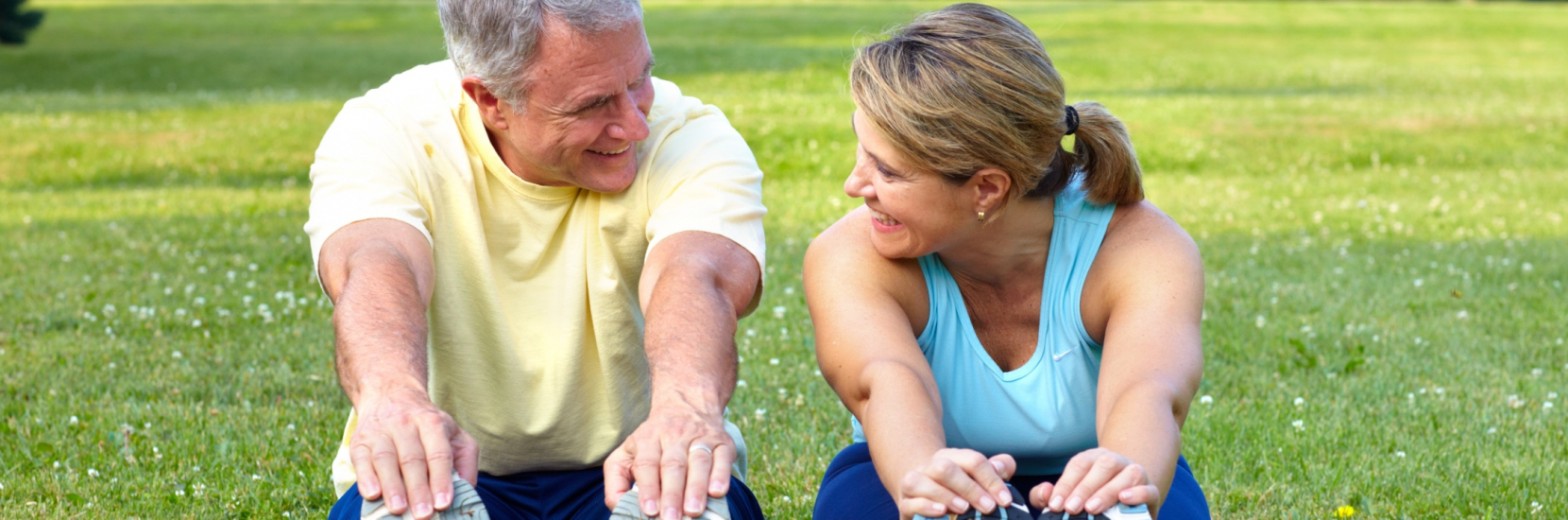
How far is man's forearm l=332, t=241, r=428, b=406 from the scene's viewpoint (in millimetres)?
2055

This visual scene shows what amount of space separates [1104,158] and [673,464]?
108cm

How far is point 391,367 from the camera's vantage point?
2061mm

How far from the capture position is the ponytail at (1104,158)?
2.46 meters

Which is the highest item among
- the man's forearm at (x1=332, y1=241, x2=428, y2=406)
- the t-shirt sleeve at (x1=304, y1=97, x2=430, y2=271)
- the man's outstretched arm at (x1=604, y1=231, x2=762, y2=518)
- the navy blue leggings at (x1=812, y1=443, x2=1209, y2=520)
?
the t-shirt sleeve at (x1=304, y1=97, x2=430, y2=271)

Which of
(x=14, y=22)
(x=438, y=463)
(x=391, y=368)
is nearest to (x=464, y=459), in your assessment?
(x=438, y=463)

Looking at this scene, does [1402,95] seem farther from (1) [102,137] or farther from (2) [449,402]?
(2) [449,402]

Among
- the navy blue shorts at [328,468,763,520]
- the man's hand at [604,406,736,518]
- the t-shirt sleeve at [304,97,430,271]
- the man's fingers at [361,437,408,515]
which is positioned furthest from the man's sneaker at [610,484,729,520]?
the t-shirt sleeve at [304,97,430,271]

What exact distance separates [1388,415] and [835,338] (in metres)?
2.73

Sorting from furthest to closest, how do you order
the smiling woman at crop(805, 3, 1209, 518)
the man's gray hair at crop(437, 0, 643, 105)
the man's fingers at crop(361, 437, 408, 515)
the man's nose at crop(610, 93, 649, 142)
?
the man's nose at crop(610, 93, 649, 142) < the man's gray hair at crop(437, 0, 643, 105) < the smiling woman at crop(805, 3, 1209, 518) < the man's fingers at crop(361, 437, 408, 515)

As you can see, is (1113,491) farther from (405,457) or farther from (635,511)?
(405,457)

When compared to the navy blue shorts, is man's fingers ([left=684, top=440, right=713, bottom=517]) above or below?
above

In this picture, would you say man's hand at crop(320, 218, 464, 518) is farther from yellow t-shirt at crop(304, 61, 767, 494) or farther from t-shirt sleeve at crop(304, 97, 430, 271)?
yellow t-shirt at crop(304, 61, 767, 494)

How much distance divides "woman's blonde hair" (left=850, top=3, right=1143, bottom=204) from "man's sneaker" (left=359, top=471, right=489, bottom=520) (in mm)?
945

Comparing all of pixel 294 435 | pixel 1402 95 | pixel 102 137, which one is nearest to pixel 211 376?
pixel 294 435
